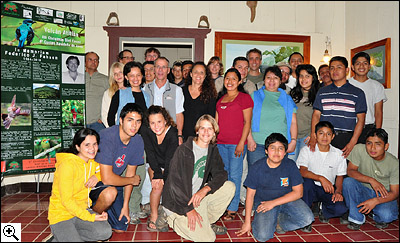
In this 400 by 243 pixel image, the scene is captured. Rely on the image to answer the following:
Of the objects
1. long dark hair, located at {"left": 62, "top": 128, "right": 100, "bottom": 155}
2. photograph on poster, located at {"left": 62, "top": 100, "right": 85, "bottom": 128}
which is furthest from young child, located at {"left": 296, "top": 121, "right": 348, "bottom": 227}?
photograph on poster, located at {"left": 62, "top": 100, "right": 85, "bottom": 128}

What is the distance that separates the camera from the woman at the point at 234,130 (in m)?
3.23

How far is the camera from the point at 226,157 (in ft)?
10.8

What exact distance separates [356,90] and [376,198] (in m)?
Answer: 1.13

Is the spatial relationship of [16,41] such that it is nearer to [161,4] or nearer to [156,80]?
[156,80]

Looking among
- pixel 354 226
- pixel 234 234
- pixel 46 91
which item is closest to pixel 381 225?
pixel 354 226

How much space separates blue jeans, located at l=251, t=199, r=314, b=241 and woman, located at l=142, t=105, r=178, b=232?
0.87m

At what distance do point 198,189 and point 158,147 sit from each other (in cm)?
56

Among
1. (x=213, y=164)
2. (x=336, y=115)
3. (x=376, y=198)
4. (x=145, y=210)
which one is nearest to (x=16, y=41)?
(x=145, y=210)

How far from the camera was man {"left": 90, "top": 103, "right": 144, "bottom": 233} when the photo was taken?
2.67 metres

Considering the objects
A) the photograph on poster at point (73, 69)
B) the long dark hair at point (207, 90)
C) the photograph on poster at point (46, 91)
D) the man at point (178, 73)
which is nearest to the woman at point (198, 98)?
the long dark hair at point (207, 90)

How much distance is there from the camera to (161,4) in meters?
5.32

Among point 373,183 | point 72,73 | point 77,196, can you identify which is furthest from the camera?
point 72,73

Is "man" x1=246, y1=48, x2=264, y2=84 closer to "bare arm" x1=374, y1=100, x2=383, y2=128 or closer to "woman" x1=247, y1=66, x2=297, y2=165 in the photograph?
"woman" x1=247, y1=66, x2=297, y2=165

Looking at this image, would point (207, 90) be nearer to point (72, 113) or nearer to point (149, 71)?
point (149, 71)
